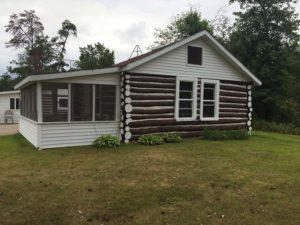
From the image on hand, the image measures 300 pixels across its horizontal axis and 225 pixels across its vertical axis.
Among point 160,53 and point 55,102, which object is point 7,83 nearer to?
point 55,102

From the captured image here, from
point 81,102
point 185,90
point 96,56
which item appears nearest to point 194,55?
point 185,90

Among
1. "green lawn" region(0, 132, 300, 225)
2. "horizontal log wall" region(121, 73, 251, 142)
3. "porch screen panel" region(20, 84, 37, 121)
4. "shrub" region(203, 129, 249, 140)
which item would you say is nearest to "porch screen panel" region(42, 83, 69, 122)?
"porch screen panel" region(20, 84, 37, 121)

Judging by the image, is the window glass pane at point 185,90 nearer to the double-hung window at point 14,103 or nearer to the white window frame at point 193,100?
the white window frame at point 193,100

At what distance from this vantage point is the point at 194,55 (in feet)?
48.2

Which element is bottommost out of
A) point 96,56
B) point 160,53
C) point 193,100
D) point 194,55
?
point 193,100

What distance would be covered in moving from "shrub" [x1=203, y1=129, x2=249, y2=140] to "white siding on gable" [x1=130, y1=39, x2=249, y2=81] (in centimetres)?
246

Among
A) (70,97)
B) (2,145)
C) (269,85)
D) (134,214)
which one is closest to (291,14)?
(269,85)

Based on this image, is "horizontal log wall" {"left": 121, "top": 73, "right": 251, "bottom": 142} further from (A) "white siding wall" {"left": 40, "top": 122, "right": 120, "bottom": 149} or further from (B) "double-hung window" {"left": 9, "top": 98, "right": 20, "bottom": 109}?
(B) "double-hung window" {"left": 9, "top": 98, "right": 20, "bottom": 109}

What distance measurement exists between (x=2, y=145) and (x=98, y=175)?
6.83 m

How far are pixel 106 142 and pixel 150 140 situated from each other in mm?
1753

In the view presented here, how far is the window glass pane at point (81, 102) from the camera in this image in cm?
1209

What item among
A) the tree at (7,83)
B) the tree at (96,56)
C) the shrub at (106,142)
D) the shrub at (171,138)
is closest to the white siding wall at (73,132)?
the shrub at (106,142)

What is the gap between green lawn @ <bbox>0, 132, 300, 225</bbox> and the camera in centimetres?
572


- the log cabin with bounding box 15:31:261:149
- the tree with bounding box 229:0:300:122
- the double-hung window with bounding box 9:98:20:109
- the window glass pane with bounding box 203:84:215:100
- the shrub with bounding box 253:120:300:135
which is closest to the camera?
the log cabin with bounding box 15:31:261:149
